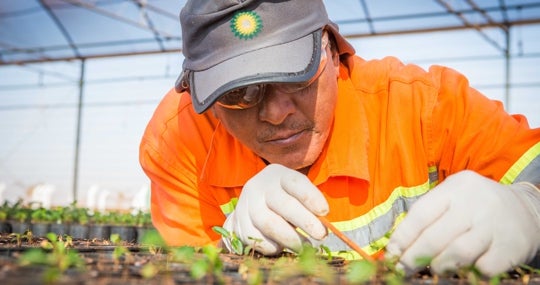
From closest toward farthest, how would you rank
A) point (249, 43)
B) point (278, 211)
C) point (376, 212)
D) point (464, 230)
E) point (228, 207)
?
point (464, 230) < point (278, 211) < point (249, 43) < point (376, 212) < point (228, 207)

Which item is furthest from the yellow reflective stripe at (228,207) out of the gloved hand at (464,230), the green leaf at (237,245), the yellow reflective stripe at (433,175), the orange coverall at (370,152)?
the gloved hand at (464,230)

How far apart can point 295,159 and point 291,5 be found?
1.51 ft

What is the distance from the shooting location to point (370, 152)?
6.63ft

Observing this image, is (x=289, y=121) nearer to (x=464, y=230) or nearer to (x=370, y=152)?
(x=370, y=152)

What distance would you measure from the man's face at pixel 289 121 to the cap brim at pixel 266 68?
0.10 metres

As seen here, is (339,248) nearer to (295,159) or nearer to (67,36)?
(295,159)

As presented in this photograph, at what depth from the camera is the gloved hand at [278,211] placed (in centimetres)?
146

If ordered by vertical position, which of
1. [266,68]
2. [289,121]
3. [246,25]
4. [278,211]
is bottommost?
[278,211]

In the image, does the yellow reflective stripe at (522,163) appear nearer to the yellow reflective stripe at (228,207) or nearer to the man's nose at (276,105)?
the man's nose at (276,105)

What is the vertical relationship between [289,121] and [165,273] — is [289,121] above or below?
above

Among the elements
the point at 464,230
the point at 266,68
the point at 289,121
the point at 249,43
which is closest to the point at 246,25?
the point at 249,43

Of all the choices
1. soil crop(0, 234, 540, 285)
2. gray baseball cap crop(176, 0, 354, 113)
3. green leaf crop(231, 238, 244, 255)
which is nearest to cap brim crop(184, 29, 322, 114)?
gray baseball cap crop(176, 0, 354, 113)

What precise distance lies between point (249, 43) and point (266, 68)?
0.11 meters

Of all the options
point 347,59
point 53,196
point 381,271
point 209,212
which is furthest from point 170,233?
point 53,196
